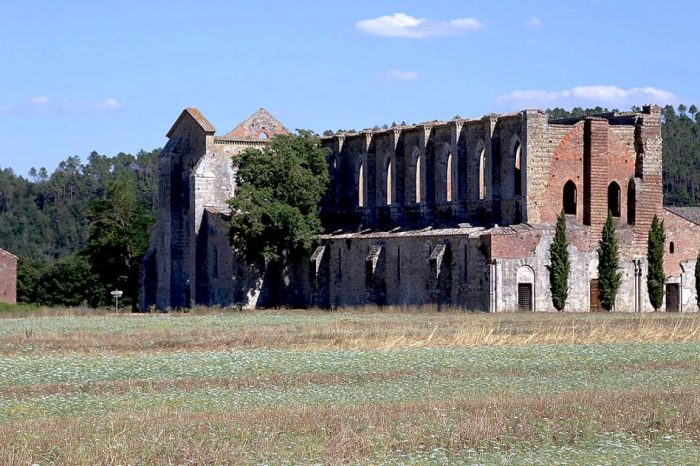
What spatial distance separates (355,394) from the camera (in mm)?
25906

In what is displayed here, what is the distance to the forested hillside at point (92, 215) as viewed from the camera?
85.1 m

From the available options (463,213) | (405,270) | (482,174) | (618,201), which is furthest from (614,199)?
(405,270)

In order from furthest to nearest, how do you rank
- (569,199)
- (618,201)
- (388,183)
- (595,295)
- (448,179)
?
(388,183) < (448,179) < (618,201) < (569,199) < (595,295)

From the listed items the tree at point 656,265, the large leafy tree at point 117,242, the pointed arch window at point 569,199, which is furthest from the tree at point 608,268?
the large leafy tree at point 117,242

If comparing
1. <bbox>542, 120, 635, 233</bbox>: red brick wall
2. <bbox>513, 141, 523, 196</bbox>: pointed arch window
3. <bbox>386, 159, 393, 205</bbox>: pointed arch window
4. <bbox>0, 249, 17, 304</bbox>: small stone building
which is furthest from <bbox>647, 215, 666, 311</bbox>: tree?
<bbox>0, 249, 17, 304</bbox>: small stone building

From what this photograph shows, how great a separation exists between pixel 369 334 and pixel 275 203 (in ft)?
84.9

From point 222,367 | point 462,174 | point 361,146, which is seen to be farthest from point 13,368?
point 361,146

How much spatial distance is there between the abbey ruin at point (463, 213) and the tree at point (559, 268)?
0.41m

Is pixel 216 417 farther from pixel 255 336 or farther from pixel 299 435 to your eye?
pixel 255 336

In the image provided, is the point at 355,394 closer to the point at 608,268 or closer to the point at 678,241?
the point at 608,268

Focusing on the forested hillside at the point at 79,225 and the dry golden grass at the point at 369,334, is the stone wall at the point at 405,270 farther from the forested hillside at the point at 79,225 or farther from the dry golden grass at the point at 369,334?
the forested hillside at the point at 79,225

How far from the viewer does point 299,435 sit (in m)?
20.7

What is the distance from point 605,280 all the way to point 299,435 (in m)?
37.5

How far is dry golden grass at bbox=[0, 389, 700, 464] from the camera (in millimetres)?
19062
